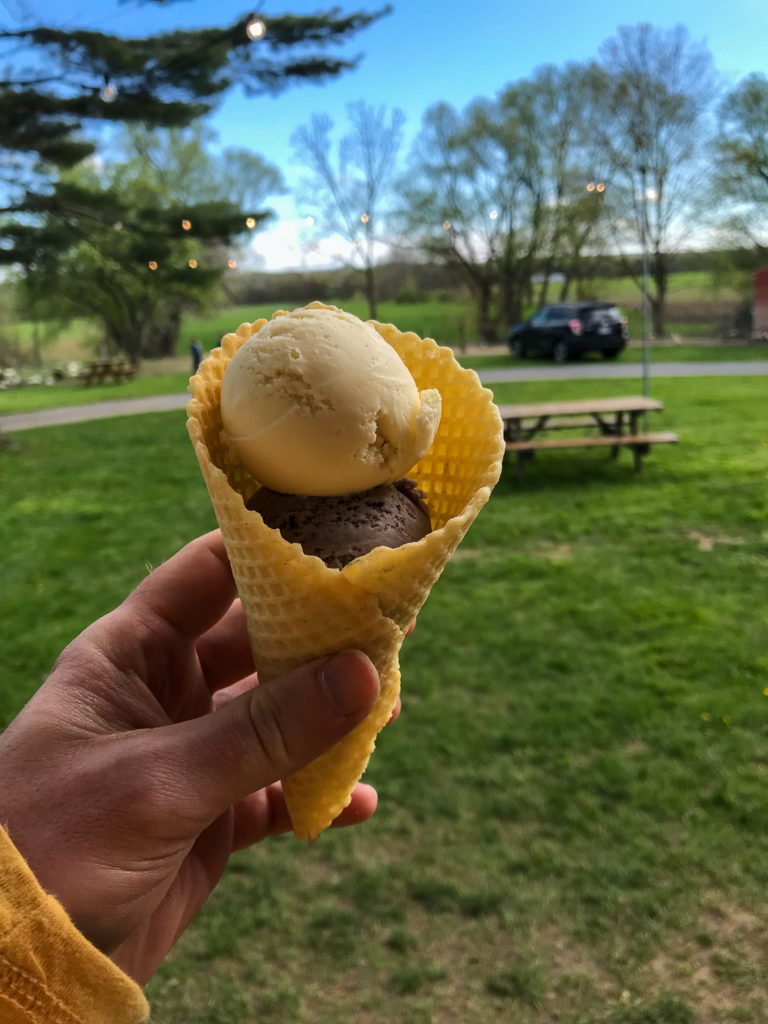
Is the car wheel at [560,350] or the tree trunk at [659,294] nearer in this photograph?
the tree trunk at [659,294]

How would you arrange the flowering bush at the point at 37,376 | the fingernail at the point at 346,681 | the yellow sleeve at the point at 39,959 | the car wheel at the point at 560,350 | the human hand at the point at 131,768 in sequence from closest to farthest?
1. the yellow sleeve at the point at 39,959
2. the human hand at the point at 131,768
3. the fingernail at the point at 346,681
4. the car wheel at the point at 560,350
5. the flowering bush at the point at 37,376

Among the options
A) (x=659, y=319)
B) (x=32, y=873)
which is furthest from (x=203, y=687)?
(x=659, y=319)

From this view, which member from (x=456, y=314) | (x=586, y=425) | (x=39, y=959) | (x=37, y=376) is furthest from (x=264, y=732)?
(x=37, y=376)

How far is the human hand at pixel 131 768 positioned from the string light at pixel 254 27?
24.9 feet

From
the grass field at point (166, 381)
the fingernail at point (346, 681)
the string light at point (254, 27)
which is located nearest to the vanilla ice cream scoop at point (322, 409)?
the fingernail at point (346, 681)

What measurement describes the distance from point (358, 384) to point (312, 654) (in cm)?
50

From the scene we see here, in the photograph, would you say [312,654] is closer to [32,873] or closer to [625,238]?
[32,873]

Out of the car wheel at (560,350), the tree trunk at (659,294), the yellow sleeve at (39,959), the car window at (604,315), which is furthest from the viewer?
the car wheel at (560,350)

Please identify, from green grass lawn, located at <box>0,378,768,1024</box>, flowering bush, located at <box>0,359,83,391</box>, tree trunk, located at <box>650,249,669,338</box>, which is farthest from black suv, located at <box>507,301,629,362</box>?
flowering bush, located at <box>0,359,83,391</box>

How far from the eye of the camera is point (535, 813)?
2.79 meters

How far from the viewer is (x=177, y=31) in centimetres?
752

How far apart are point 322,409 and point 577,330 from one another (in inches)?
602

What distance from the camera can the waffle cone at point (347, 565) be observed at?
3.70ft

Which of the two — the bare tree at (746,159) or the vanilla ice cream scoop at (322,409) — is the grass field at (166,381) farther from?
the vanilla ice cream scoop at (322,409)
